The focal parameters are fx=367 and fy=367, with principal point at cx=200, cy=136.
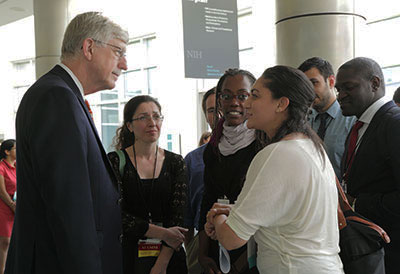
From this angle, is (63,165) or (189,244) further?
(189,244)

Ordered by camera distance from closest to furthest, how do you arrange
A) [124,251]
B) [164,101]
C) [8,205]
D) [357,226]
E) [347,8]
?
[357,226] < [124,251] < [347,8] < [8,205] < [164,101]

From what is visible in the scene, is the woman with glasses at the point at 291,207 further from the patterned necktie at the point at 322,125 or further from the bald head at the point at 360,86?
the patterned necktie at the point at 322,125

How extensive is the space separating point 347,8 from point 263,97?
2079 millimetres

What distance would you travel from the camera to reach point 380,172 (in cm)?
191

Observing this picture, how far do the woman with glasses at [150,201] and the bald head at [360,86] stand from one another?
1.15 m

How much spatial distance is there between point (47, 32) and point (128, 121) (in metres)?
5.68

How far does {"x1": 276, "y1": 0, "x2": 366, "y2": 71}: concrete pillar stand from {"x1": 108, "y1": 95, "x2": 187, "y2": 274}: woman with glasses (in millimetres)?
1413

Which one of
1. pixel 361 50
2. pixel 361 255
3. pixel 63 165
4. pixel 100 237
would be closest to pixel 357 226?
pixel 361 255

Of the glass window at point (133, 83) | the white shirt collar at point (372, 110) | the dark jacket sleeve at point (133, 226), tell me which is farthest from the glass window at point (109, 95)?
the white shirt collar at point (372, 110)

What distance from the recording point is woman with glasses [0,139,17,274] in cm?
514

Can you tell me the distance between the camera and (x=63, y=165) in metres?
1.31

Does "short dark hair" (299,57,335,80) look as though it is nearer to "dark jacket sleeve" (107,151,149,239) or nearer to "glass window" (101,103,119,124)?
"dark jacket sleeve" (107,151,149,239)

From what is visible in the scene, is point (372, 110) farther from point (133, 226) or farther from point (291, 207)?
point (133, 226)

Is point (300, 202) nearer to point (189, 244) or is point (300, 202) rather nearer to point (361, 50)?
point (189, 244)
